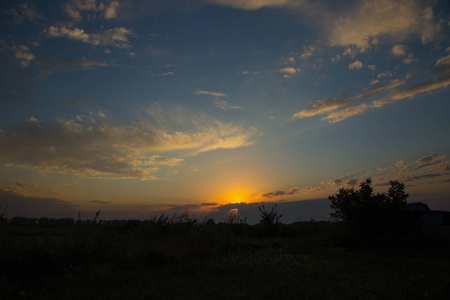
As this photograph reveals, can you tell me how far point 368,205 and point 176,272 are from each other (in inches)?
634

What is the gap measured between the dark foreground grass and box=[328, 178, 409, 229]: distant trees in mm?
3880

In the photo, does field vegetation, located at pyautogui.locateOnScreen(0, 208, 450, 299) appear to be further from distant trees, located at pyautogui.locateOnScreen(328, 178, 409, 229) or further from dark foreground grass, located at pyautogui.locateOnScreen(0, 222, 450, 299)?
distant trees, located at pyautogui.locateOnScreen(328, 178, 409, 229)

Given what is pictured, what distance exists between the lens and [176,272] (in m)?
11.1

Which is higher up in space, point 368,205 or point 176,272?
point 368,205

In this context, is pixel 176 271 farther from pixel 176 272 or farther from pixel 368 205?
pixel 368 205

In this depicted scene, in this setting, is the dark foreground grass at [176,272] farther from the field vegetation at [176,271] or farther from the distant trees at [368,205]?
the distant trees at [368,205]

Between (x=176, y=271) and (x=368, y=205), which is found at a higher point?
(x=368, y=205)

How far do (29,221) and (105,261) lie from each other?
1618 inches

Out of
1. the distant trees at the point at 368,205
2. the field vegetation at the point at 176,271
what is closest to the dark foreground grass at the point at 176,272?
the field vegetation at the point at 176,271

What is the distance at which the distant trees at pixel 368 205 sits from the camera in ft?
65.2

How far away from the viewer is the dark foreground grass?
8.15m

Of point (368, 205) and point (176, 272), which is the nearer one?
point (176, 272)

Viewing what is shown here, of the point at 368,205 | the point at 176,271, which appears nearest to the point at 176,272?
the point at 176,271

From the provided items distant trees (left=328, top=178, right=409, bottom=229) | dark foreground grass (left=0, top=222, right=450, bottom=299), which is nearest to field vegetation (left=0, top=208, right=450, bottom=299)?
dark foreground grass (left=0, top=222, right=450, bottom=299)
